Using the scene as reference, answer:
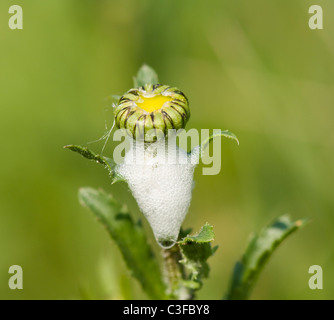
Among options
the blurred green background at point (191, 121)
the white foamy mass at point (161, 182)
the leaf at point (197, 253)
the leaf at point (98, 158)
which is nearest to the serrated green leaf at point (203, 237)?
the leaf at point (197, 253)

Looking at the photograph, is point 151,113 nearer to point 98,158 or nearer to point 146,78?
point 98,158

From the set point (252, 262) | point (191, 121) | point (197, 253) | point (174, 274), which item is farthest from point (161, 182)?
point (191, 121)

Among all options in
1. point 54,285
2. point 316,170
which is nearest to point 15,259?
point 54,285

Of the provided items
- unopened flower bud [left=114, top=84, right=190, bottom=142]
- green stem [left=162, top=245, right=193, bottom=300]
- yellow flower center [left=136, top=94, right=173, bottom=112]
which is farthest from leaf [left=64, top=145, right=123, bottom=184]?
green stem [left=162, top=245, right=193, bottom=300]

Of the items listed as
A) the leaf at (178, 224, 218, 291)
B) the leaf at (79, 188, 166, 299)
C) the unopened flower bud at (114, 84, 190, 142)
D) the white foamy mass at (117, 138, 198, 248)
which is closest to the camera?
the unopened flower bud at (114, 84, 190, 142)

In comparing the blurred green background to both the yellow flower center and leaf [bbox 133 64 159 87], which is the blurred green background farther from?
the yellow flower center

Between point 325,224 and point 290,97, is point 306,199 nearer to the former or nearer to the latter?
point 325,224
